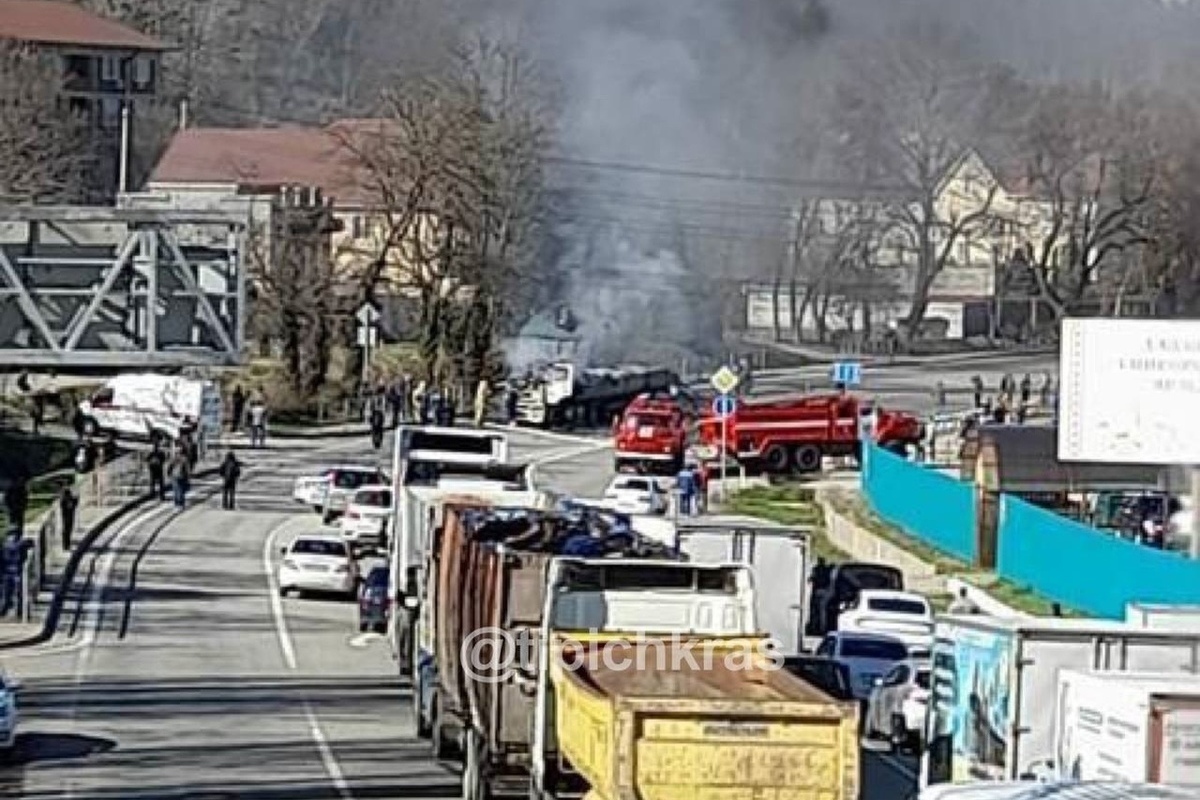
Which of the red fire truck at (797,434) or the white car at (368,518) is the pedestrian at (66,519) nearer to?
the white car at (368,518)

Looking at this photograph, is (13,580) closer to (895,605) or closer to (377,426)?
(895,605)

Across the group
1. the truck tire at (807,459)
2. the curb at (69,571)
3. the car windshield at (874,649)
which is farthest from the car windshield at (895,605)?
the truck tire at (807,459)

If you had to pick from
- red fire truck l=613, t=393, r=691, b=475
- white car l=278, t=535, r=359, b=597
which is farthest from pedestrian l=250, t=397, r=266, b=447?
white car l=278, t=535, r=359, b=597

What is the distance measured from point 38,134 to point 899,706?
75482 mm

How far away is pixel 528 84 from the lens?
240 feet

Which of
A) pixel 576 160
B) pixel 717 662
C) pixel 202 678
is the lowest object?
pixel 202 678

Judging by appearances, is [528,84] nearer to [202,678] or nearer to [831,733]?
[202,678]

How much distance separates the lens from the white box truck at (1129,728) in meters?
20.2

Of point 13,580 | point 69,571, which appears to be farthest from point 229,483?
point 13,580

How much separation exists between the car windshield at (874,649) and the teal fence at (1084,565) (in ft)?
12.7

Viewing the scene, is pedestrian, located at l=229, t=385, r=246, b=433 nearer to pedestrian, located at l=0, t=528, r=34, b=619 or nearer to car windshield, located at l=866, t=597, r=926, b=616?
pedestrian, located at l=0, t=528, r=34, b=619

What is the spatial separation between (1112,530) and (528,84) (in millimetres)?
25060

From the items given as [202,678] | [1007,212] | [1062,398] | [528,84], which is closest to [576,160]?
[528,84]

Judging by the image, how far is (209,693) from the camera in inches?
1373
